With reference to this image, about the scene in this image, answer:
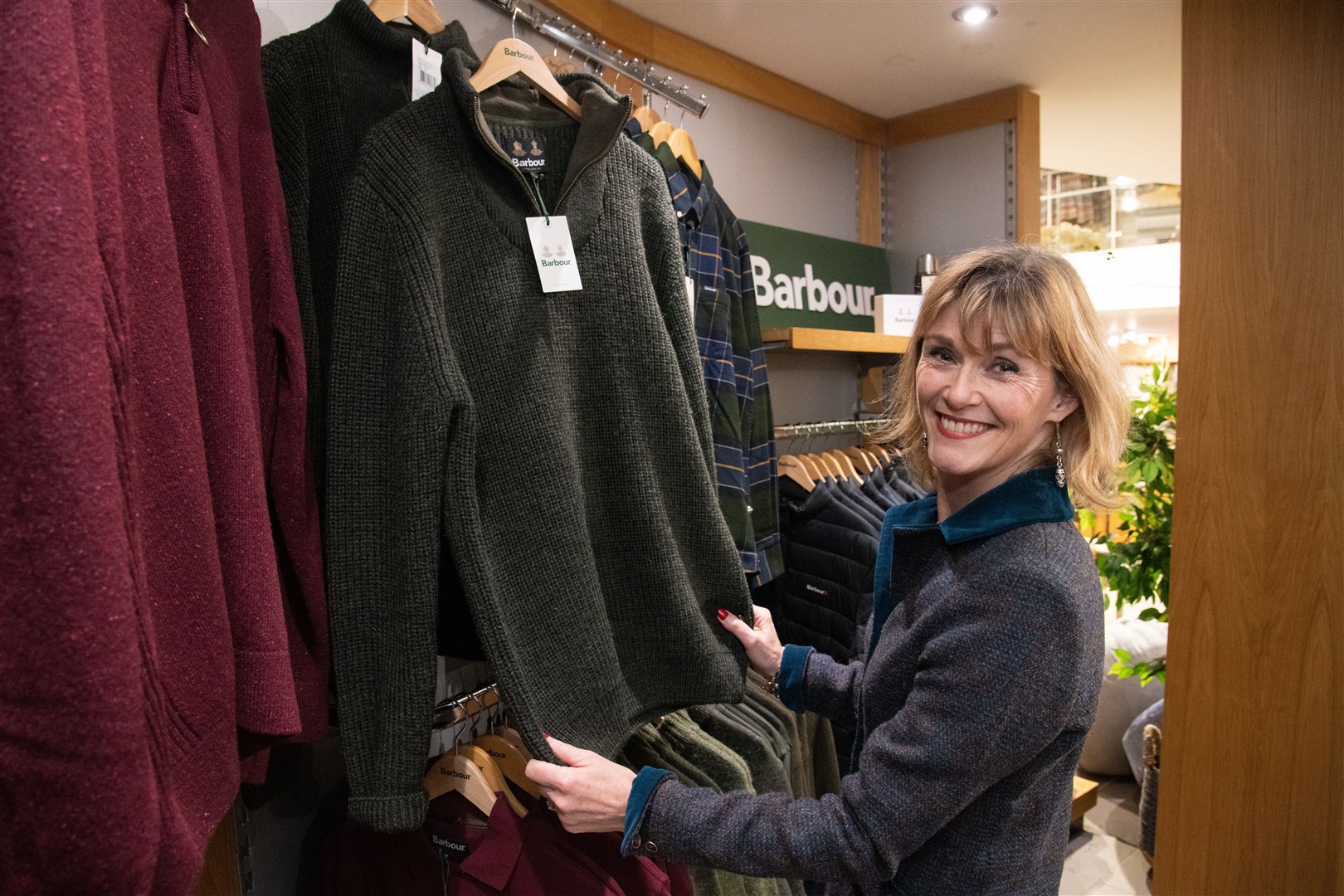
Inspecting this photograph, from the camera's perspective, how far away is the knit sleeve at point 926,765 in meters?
1.06

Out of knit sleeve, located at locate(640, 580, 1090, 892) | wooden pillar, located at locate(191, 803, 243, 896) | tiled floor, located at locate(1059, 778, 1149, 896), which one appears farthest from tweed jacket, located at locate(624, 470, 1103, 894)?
A: tiled floor, located at locate(1059, 778, 1149, 896)

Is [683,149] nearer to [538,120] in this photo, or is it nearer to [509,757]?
[538,120]

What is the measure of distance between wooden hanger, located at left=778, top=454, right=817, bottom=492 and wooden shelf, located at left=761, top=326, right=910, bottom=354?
1.15 feet

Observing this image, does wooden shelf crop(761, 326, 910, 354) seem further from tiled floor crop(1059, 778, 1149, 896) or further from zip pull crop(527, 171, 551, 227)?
tiled floor crop(1059, 778, 1149, 896)

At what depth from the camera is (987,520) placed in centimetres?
117

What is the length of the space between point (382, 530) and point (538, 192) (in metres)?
0.57

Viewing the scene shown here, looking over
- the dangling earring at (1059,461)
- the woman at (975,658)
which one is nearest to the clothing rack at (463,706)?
the woman at (975,658)

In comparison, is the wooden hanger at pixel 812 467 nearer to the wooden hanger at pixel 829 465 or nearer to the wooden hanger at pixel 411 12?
the wooden hanger at pixel 829 465

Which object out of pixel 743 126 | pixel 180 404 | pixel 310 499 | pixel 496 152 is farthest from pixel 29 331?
pixel 743 126

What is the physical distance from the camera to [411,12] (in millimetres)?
1329

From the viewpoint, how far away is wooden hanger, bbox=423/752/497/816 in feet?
4.35

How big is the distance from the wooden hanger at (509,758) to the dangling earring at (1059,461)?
3.02 ft

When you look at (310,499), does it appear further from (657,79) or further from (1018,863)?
(657,79)

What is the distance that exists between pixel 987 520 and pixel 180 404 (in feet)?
3.17
